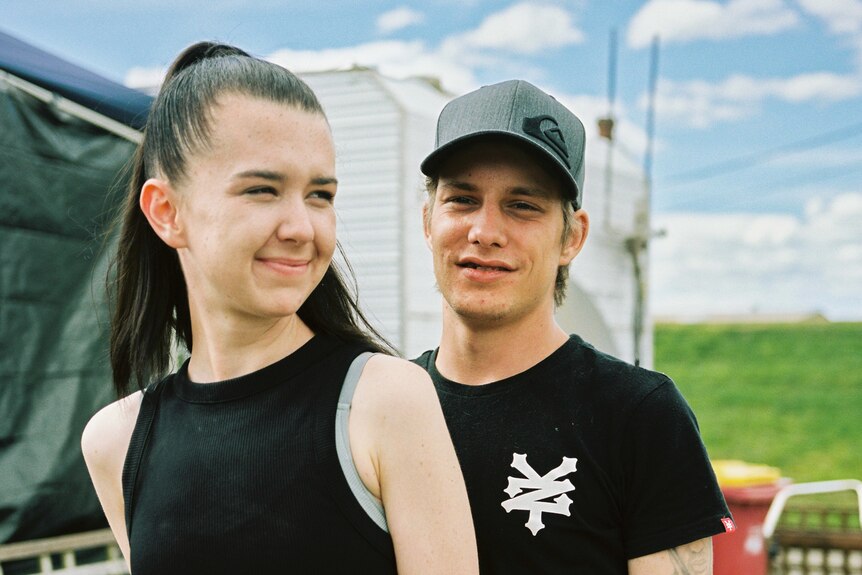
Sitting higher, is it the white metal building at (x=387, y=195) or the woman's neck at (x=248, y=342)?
the white metal building at (x=387, y=195)

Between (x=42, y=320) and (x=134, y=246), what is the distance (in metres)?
2.24

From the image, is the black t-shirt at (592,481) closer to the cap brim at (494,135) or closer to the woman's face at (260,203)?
the cap brim at (494,135)

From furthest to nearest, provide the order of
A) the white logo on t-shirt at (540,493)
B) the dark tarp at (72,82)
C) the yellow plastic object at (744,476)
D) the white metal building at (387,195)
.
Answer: the white metal building at (387,195) < the yellow plastic object at (744,476) < the dark tarp at (72,82) < the white logo on t-shirt at (540,493)

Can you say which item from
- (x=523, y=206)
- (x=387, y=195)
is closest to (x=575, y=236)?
(x=523, y=206)

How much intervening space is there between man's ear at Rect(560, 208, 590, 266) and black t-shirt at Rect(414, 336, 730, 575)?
0.30m

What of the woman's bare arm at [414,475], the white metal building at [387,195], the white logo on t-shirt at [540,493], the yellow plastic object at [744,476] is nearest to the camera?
the woman's bare arm at [414,475]

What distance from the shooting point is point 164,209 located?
1.33 m

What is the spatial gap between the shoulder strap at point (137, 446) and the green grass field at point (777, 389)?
14.6 m

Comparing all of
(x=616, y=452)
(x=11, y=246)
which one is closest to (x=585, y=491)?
(x=616, y=452)

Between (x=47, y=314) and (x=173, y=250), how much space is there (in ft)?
7.46

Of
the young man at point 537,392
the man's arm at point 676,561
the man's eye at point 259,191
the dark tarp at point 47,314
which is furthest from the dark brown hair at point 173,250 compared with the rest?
the dark tarp at point 47,314

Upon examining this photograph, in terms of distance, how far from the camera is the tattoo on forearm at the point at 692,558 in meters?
1.41

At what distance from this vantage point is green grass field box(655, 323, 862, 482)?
622 inches

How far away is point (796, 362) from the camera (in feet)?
71.2
